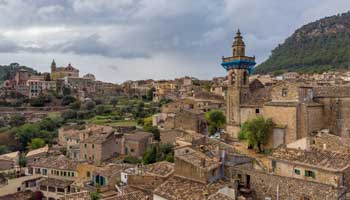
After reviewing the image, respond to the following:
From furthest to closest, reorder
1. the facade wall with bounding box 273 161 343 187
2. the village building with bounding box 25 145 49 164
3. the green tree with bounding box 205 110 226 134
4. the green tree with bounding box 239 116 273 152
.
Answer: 1. the village building with bounding box 25 145 49 164
2. the green tree with bounding box 205 110 226 134
3. the green tree with bounding box 239 116 273 152
4. the facade wall with bounding box 273 161 343 187

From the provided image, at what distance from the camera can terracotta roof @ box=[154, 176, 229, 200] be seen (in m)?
16.3

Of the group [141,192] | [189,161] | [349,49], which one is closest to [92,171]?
[141,192]

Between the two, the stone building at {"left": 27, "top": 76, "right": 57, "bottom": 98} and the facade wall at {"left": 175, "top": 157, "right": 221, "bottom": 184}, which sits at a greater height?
the stone building at {"left": 27, "top": 76, "right": 57, "bottom": 98}

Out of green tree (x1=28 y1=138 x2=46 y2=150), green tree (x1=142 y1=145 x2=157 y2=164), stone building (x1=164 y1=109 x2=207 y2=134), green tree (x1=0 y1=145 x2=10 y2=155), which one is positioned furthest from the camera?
green tree (x1=28 y1=138 x2=46 y2=150)

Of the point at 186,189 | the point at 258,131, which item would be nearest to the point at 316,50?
the point at 258,131

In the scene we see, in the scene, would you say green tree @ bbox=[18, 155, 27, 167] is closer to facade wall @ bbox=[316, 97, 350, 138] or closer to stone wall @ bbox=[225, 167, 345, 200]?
stone wall @ bbox=[225, 167, 345, 200]

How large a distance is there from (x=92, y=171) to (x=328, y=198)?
1854 centimetres

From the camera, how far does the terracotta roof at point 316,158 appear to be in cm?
1638

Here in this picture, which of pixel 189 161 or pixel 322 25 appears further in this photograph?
pixel 322 25

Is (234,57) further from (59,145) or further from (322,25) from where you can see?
(322,25)

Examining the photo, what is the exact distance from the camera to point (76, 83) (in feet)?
350

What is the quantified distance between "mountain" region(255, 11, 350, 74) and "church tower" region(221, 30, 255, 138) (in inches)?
1827

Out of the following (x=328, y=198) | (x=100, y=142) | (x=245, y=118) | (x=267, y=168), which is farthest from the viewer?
(x=100, y=142)

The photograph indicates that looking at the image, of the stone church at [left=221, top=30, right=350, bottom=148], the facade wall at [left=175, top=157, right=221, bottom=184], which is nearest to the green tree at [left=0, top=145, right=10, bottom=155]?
the stone church at [left=221, top=30, right=350, bottom=148]
